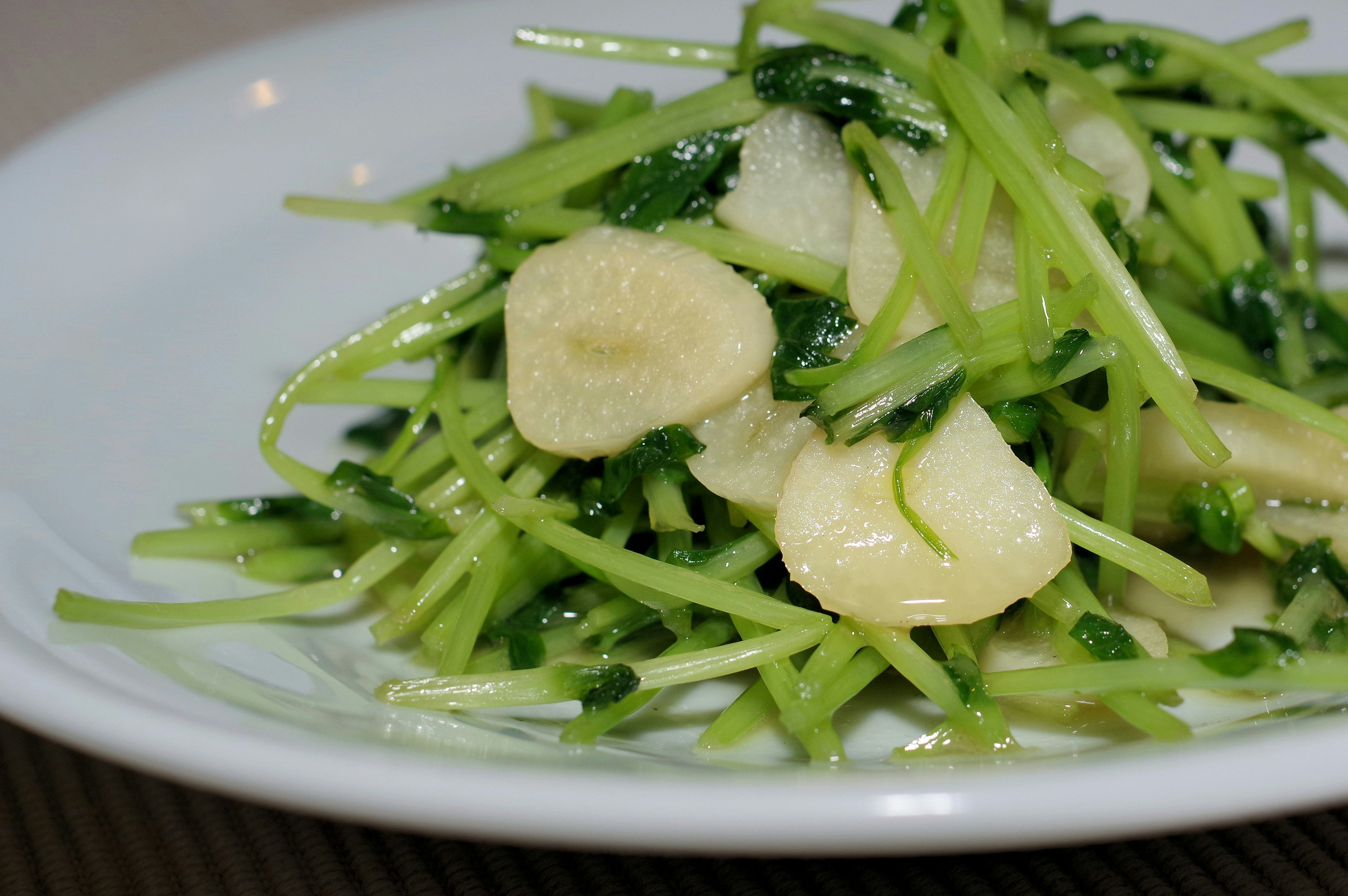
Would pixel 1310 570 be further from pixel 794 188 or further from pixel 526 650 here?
pixel 526 650

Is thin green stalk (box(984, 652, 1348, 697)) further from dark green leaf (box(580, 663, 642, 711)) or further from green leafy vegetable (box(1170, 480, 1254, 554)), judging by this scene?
dark green leaf (box(580, 663, 642, 711))

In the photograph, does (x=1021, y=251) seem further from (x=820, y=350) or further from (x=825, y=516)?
(x=825, y=516)

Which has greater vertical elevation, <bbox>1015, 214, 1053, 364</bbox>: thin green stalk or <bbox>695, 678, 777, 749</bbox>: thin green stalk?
<bbox>1015, 214, 1053, 364</bbox>: thin green stalk

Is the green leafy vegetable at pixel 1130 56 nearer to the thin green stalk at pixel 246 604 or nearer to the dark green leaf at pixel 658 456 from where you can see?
the dark green leaf at pixel 658 456

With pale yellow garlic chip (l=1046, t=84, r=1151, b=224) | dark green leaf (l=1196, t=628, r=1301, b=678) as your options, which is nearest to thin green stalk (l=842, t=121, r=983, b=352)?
pale yellow garlic chip (l=1046, t=84, r=1151, b=224)

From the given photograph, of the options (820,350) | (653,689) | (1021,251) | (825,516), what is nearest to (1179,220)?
(1021,251)

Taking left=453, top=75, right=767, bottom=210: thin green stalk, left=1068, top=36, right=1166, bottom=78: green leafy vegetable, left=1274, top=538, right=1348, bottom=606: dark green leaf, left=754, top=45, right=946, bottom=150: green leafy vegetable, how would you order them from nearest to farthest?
left=1274, top=538, right=1348, bottom=606: dark green leaf
left=754, top=45, right=946, bottom=150: green leafy vegetable
left=453, top=75, right=767, bottom=210: thin green stalk
left=1068, top=36, right=1166, bottom=78: green leafy vegetable
